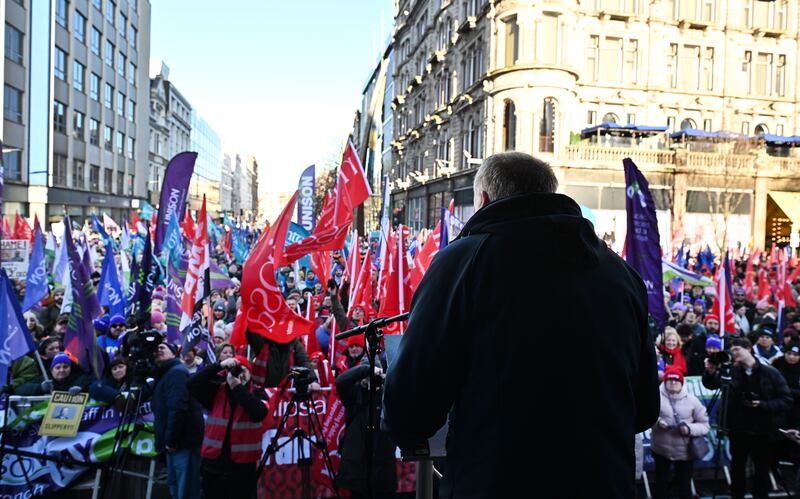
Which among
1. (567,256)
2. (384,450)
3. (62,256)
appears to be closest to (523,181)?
(567,256)

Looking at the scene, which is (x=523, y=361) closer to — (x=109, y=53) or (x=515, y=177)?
(x=515, y=177)

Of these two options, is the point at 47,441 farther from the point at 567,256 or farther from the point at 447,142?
the point at 447,142

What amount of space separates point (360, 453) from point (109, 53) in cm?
6299

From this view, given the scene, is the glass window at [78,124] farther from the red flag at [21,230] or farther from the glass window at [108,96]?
the red flag at [21,230]

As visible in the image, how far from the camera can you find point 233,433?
573 centimetres

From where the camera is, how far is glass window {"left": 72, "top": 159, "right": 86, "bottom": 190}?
167 feet

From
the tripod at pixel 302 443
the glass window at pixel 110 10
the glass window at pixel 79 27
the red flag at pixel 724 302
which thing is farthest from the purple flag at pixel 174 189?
the glass window at pixel 110 10

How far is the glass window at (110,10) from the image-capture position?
58281 mm

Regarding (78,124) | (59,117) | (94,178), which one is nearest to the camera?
(59,117)

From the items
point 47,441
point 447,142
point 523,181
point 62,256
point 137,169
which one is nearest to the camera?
point 523,181

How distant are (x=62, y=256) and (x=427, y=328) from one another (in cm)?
1415

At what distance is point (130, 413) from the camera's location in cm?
678

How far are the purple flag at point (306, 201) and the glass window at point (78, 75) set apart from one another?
41.3 m

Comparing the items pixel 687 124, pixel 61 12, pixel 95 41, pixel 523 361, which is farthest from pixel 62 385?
pixel 95 41
